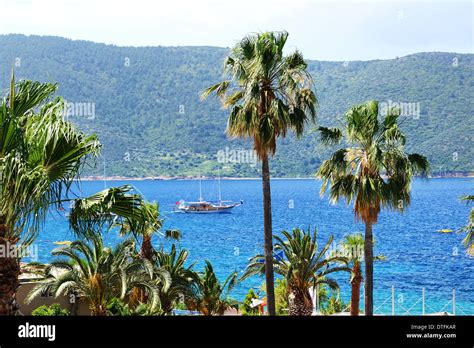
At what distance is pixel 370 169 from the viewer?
74.3 ft

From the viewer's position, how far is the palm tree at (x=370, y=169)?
22453mm

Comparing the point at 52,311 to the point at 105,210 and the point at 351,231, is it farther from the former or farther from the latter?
the point at 351,231

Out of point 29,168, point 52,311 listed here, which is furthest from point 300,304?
point 29,168

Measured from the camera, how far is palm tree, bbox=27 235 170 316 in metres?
20.2

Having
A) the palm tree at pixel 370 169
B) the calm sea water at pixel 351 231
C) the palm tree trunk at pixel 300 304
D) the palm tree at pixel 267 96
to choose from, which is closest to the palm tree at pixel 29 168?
the palm tree at pixel 267 96

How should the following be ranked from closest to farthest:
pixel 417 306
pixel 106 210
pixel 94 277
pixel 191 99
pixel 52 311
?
pixel 106 210 < pixel 52 311 < pixel 94 277 < pixel 417 306 < pixel 191 99

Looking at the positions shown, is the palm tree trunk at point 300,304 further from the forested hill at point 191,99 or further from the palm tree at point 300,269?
the forested hill at point 191,99

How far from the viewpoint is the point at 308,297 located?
2412cm

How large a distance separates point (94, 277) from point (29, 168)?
491 inches

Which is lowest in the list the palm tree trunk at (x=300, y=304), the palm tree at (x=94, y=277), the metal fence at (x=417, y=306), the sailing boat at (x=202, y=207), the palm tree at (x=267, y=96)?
the metal fence at (x=417, y=306)

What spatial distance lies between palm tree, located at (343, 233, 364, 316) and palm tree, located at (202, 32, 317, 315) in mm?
4827

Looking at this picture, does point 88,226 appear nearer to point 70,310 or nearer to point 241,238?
point 70,310

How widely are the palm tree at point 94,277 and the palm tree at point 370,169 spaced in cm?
650

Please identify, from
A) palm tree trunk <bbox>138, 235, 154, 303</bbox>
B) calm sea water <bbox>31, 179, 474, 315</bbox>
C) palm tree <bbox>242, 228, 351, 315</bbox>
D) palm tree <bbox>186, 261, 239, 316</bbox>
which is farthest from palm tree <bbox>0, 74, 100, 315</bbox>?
calm sea water <bbox>31, 179, 474, 315</bbox>
